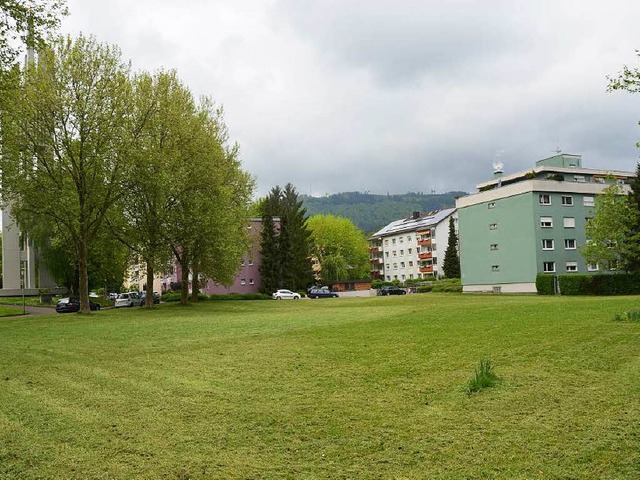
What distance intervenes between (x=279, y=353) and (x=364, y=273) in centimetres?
10897

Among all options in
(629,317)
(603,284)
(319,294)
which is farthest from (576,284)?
(629,317)

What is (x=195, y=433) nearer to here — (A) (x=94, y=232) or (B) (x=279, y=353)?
(B) (x=279, y=353)

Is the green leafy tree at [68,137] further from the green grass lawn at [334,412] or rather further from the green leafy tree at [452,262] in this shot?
the green leafy tree at [452,262]

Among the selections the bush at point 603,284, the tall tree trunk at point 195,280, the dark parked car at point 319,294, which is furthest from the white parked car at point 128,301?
the bush at point 603,284

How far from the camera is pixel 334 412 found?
7648 mm

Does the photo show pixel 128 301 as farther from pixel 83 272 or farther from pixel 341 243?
pixel 341 243

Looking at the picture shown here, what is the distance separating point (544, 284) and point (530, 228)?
8.93 m

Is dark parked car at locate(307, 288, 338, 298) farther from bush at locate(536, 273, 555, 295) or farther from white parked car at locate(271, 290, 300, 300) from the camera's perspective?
bush at locate(536, 273, 555, 295)

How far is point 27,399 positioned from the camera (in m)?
8.89

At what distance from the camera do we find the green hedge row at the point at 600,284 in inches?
1970

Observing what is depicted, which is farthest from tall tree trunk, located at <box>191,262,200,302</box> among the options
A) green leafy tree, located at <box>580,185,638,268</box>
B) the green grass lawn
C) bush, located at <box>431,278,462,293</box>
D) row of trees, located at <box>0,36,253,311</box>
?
green leafy tree, located at <box>580,185,638,268</box>

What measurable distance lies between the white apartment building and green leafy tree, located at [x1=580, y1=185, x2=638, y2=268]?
2315 inches

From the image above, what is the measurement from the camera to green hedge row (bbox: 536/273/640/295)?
50.0 m

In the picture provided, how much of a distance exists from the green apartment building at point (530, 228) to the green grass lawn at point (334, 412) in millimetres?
50436
